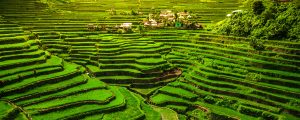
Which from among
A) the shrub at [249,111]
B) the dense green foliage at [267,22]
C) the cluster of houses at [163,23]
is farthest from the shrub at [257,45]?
the cluster of houses at [163,23]

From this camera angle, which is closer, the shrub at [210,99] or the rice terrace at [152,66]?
the rice terrace at [152,66]

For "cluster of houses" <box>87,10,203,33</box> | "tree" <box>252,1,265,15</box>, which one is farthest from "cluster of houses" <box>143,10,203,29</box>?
"tree" <box>252,1,265,15</box>

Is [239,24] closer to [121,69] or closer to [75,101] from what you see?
[121,69]

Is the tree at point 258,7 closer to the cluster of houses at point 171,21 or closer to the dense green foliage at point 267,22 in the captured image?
the dense green foliage at point 267,22

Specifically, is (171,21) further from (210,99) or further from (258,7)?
(210,99)

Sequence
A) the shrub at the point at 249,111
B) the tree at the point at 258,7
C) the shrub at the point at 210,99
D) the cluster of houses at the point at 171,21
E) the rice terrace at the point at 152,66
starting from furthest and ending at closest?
the cluster of houses at the point at 171,21 → the tree at the point at 258,7 → the shrub at the point at 210,99 → the rice terrace at the point at 152,66 → the shrub at the point at 249,111

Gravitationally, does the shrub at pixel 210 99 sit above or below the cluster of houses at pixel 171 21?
below

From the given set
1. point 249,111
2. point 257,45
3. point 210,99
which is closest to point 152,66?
point 210,99
